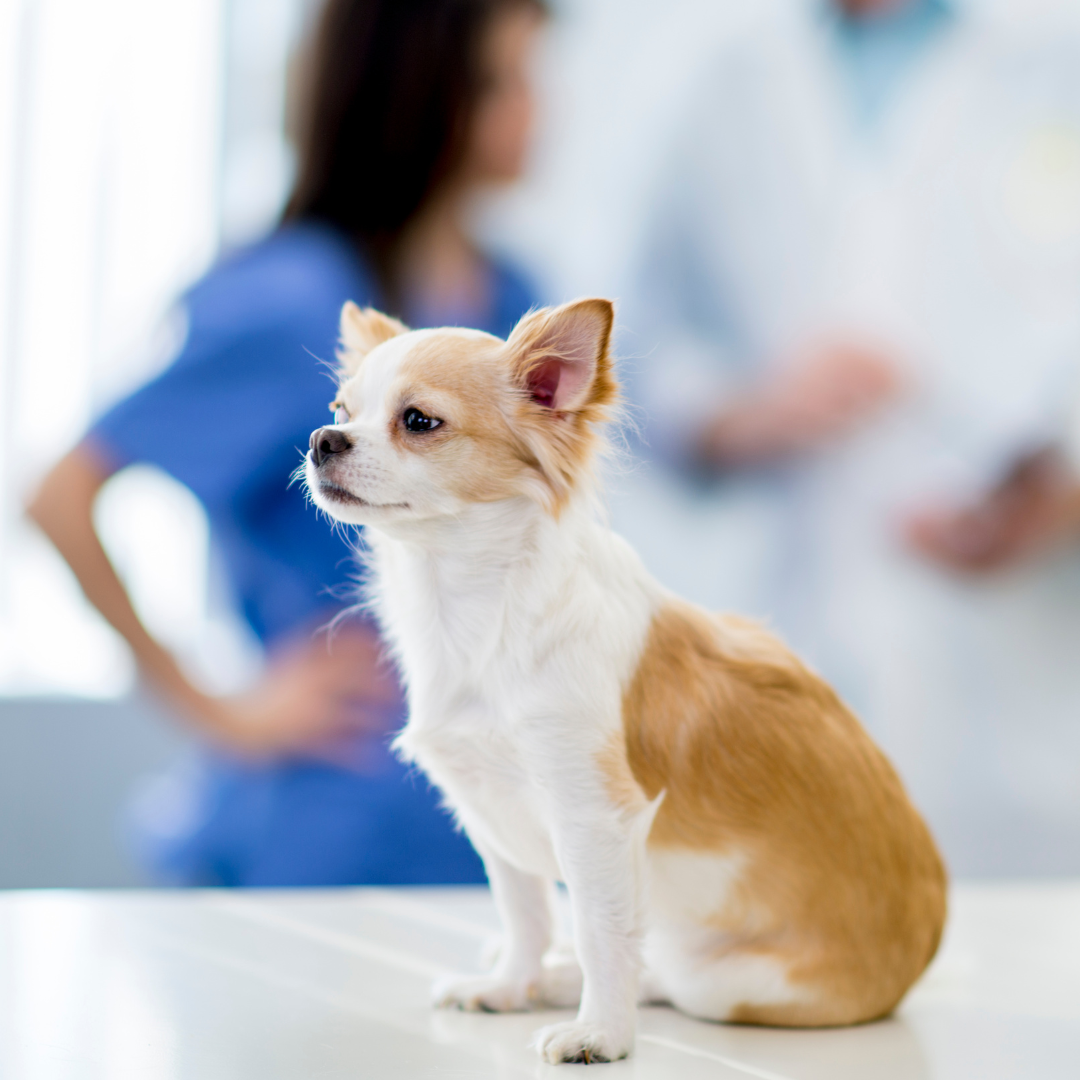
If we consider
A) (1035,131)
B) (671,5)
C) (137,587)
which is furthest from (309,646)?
(1035,131)

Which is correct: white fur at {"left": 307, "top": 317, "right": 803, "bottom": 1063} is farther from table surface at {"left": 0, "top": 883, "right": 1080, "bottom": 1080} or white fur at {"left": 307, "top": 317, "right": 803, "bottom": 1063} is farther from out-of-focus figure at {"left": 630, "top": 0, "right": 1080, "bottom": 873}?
out-of-focus figure at {"left": 630, "top": 0, "right": 1080, "bottom": 873}

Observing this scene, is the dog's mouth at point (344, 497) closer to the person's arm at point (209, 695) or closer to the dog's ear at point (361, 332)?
the dog's ear at point (361, 332)

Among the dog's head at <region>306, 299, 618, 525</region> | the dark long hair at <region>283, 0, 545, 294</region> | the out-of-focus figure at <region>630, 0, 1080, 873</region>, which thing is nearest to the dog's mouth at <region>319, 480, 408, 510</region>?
the dog's head at <region>306, 299, 618, 525</region>

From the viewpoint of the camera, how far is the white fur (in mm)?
620

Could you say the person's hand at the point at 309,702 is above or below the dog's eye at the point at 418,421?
below

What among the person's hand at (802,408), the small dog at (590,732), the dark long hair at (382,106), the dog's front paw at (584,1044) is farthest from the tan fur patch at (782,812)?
the person's hand at (802,408)

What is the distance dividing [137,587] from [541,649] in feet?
6.78

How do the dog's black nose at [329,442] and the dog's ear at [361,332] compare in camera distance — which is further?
the dog's ear at [361,332]

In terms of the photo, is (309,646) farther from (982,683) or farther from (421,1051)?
(982,683)

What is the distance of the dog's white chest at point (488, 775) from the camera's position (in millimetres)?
646

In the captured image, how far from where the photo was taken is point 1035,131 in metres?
2.79

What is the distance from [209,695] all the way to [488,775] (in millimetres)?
947

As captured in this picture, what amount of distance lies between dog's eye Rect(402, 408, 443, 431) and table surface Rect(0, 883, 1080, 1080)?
37cm

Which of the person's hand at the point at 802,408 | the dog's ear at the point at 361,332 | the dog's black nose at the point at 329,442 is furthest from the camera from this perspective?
the person's hand at the point at 802,408
